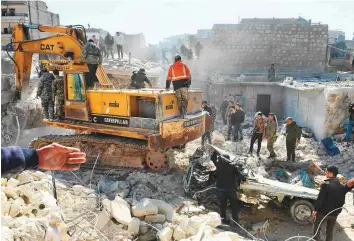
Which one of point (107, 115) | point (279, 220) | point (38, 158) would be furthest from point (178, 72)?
point (38, 158)

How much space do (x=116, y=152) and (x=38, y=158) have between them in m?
6.22

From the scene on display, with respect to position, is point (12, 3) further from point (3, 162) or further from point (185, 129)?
point (3, 162)

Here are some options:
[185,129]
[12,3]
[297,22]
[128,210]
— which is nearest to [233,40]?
[297,22]

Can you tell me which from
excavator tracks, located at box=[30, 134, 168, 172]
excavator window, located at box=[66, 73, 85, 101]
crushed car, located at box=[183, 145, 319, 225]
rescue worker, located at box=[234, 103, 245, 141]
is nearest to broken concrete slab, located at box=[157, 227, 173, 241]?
crushed car, located at box=[183, 145, 319, 225]

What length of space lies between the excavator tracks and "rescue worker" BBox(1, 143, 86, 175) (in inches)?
218

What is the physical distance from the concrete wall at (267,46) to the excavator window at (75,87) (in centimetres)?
1297

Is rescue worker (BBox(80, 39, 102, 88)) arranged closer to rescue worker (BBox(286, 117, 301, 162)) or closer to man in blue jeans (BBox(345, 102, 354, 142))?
rescue worker (BBox(286, 117, 301, 162))

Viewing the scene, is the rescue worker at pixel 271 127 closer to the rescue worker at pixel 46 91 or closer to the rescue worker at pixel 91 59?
the rescue worker at pixel 91 59

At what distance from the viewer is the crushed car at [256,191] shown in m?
6.18

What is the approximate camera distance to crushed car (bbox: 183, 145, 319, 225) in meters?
6.18

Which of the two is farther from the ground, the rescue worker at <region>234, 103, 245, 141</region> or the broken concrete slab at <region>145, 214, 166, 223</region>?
the rescue worker at <region>234, 103, 245, 141</region>

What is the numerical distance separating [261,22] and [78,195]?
16.5 m

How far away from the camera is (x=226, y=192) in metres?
6.09

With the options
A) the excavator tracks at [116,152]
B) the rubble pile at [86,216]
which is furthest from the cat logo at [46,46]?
the rubble pile at [86,216]
